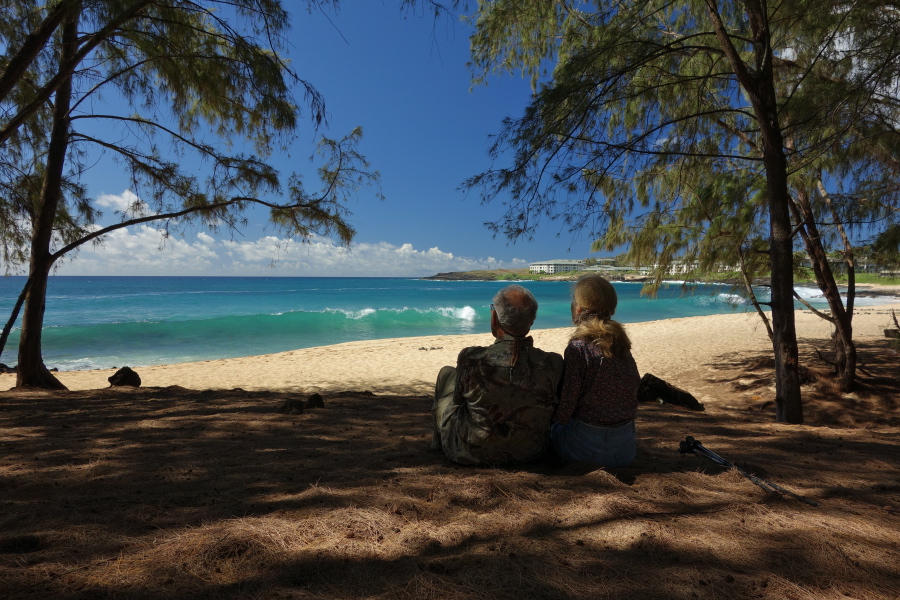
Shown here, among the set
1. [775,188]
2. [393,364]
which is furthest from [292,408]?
[393,364]

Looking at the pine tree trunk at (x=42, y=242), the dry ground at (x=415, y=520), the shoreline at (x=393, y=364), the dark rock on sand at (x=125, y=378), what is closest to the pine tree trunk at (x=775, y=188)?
the dry ground at (x=415, y=520)

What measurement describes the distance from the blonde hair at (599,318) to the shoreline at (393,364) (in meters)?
5.58

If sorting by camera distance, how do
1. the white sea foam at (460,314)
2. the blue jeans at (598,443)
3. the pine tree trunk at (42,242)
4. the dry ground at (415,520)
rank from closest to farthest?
the dry ground at (415,520) → the blue jeans at (598,443) → the pine tree trunk at (42,242) → the white sea foam at (460,314)

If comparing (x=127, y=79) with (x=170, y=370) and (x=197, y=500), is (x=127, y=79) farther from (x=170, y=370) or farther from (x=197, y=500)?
(x=170, y=370)

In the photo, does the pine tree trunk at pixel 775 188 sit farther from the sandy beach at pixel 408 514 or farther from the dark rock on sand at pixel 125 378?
the dark rock on sand at pixel 125 378

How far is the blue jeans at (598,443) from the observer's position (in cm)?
215

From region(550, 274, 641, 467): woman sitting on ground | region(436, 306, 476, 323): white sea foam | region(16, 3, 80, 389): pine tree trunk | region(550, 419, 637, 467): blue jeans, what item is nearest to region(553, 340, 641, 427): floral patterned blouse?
region(550, 274, 641, 467): woman sitting on ground

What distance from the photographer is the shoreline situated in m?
8.05

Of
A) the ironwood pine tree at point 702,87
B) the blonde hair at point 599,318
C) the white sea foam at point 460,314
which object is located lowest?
the white sea foam at point 460,314

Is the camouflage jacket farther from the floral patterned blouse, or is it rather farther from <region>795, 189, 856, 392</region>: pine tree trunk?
<region>795, 189, 856, 392</region>: pine tree trunk


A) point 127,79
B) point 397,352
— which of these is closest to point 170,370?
point 397,352

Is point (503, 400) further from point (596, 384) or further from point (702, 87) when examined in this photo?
point (702, 87)

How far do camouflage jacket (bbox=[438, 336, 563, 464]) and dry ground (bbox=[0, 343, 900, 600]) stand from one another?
0.12 m

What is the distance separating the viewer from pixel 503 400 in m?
1.95
